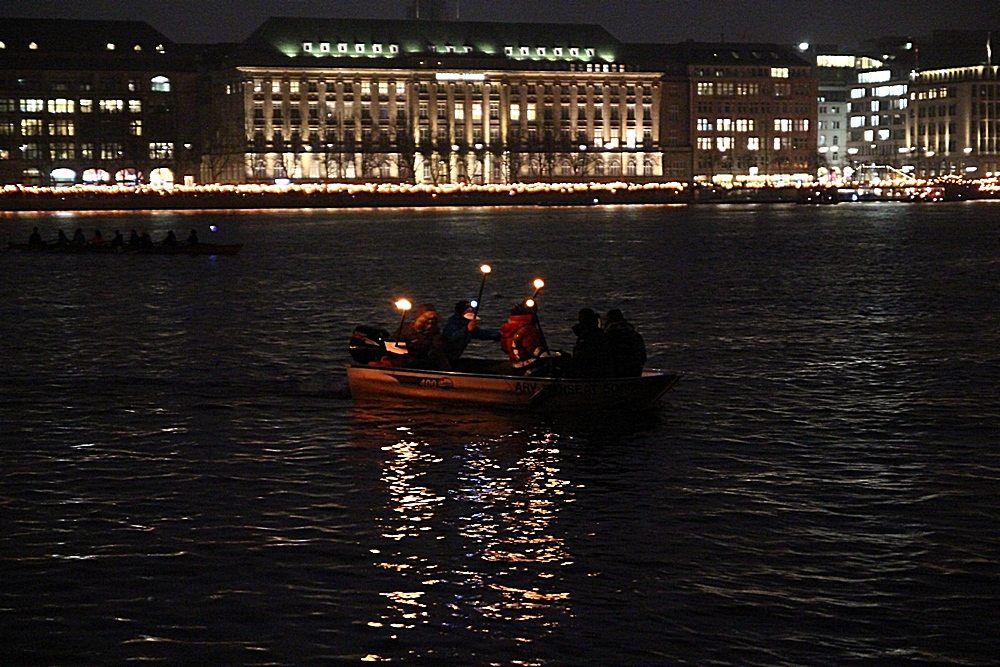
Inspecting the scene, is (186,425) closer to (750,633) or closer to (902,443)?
(902,443)

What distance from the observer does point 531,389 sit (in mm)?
29828

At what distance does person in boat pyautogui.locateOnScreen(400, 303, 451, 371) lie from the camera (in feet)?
103

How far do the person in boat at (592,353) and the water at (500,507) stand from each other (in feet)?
2.99

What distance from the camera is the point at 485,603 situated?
18.4 meters

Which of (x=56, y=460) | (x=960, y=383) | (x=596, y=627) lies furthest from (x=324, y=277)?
(x=596, y=627)

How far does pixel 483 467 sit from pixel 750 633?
9.18 m

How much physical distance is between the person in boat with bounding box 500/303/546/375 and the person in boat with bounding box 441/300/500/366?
1.36 m

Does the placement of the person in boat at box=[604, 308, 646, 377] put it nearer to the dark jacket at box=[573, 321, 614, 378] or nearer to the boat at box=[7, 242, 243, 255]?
the dark jacket at box=[573, 321, 614, 378]

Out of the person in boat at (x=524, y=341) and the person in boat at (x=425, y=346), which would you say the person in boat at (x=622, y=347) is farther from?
the person in boat at (x=425, y=346)

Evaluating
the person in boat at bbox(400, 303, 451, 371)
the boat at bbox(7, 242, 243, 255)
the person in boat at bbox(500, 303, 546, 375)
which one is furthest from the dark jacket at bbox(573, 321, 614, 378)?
the boat at bbox(7, 242, 243, 255)

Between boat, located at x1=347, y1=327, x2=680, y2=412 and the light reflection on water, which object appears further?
boat, located at x1=347, y1=327, x2=680, y2=412

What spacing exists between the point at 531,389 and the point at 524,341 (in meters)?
1.01

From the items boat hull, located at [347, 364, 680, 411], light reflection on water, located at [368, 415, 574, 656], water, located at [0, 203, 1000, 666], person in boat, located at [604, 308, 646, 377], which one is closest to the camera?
water, located at [0, 203, 1000, 666]

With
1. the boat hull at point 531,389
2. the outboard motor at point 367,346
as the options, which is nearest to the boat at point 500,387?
the boat hull at point 531,389
